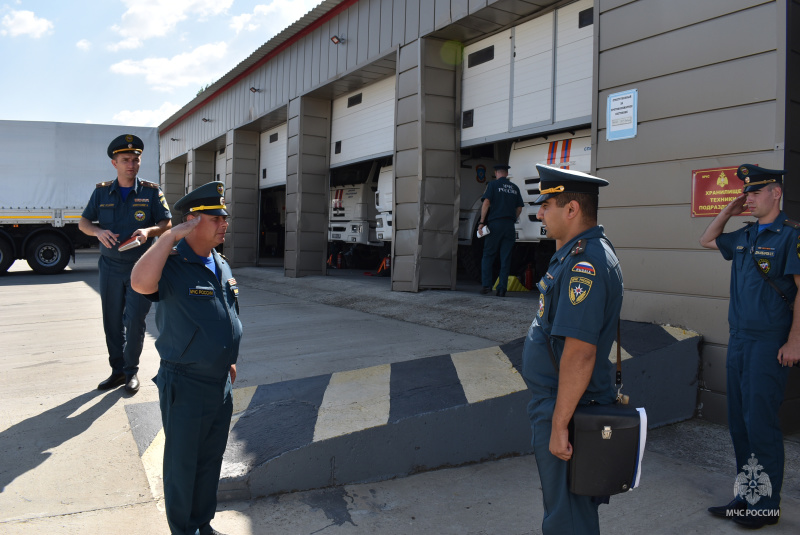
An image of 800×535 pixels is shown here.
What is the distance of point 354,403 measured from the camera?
3877 millimetres

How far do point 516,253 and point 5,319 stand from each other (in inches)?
303

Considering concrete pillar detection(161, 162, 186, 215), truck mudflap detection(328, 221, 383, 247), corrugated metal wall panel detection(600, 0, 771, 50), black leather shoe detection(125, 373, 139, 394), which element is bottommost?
black leather shoe detection(125, 373, 139, 394)

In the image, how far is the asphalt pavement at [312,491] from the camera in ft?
10.0

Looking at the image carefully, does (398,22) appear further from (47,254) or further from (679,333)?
(47,254)

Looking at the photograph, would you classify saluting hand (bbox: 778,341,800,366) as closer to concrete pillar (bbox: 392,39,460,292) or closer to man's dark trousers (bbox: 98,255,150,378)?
Result: man's dark trousers (bbox: 98,255,150,378)

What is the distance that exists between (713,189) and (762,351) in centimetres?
193

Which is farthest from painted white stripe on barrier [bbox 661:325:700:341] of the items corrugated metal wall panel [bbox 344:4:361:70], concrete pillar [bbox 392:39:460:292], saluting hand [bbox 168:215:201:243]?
corrugated metal wall panel [bbox 344:4:361:70]

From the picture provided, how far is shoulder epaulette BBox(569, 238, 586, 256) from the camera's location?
2158 mm

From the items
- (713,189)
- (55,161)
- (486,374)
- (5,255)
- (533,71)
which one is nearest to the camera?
(486,374)

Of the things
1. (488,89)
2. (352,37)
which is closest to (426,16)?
(488,89)

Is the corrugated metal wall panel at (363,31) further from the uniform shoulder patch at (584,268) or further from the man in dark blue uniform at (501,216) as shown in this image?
the uniform shoulder patch at (584,268)

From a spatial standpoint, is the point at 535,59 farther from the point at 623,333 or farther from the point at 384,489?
the point at 384,489

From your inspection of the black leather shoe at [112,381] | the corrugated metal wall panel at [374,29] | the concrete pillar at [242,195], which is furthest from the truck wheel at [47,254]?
the black leather shoe at [112,381]

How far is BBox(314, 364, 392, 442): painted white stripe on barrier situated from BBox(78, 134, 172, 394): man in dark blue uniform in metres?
1.66
